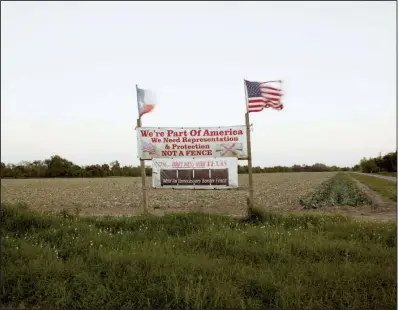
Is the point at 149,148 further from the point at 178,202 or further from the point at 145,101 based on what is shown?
the point at 178,202

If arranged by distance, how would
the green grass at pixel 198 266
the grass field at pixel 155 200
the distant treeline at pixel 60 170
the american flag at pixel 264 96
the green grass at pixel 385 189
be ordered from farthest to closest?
the distant treeline at pixel 60 170, the green grass at pixel 385 189, the grass field at pixel 155 200, the american flag at pixel 264 96, the green grass at pixel 198 266

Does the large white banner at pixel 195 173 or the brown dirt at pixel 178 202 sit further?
the brown dirt at pixel 178 202

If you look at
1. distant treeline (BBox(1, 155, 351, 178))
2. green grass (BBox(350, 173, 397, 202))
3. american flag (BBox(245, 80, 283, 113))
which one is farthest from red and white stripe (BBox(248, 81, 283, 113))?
distant treeline (BBox(1, 155, 351, 178))

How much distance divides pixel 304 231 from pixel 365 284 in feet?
8.90

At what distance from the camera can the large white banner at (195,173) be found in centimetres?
1042

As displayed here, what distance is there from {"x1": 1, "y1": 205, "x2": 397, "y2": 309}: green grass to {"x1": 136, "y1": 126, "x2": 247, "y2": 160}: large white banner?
110 inches

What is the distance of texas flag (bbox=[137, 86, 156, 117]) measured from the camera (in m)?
10.6

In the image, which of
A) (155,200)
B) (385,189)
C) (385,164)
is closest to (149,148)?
(155,200)

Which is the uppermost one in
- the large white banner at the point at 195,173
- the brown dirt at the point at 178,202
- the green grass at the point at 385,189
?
the large white banner at the point at 195,173

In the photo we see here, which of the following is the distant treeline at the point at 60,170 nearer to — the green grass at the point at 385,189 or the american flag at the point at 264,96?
the green grass at the point at 385,189

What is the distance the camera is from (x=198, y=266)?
5406 millimetres

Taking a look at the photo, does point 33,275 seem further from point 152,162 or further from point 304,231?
point 152,162

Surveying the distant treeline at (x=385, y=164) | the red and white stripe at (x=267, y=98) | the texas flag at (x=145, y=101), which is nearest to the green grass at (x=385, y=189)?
the red and white stripe at (x=267, y=98)

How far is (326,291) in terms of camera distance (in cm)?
477
